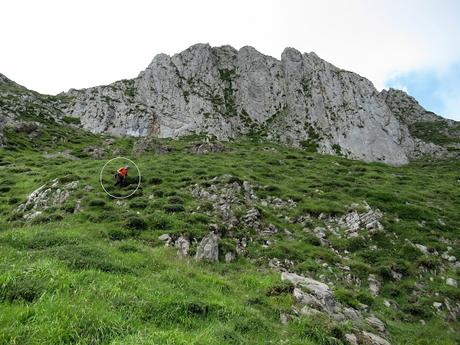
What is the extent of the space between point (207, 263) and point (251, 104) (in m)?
84.0

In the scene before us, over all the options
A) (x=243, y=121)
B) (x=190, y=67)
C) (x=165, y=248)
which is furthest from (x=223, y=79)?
(x=165, y=248)

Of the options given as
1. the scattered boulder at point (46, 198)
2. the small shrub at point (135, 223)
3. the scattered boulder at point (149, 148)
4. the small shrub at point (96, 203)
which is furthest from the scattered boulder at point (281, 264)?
the scattered boulder at point (149, 148)

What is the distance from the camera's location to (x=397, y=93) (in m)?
130

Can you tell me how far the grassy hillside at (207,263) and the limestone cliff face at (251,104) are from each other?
156 ft

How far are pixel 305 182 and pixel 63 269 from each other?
87.5 ft

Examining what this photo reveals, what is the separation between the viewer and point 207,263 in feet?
58.2

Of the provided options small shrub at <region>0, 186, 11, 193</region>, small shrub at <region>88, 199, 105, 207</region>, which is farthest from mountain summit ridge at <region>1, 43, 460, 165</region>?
small shrub at <region>88, 199, 105, 207</region>

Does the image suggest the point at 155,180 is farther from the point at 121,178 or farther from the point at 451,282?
the point at 451,282

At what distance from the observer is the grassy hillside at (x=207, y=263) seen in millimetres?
9695

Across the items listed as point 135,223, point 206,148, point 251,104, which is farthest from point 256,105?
point 135,223

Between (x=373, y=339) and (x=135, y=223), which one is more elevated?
(x=135, y=223)

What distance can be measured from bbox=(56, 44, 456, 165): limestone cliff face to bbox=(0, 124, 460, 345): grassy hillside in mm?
47638

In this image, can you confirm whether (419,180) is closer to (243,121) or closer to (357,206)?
(357,206)

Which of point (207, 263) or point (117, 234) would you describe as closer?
point (207, 263)
